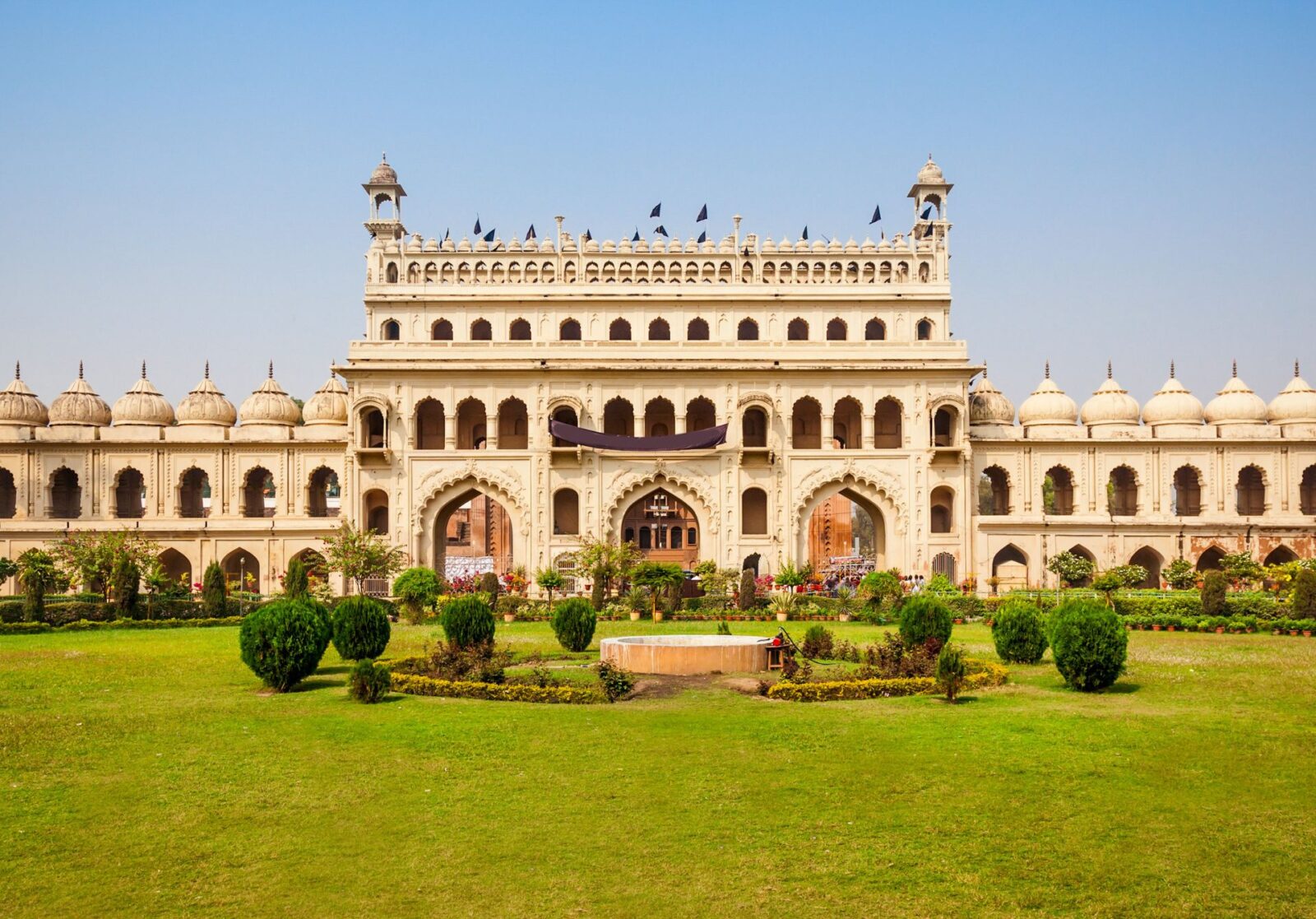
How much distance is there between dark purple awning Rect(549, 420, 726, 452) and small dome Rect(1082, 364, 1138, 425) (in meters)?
15.0

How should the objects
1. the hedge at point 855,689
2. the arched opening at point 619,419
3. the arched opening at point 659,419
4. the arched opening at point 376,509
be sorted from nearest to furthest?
the hedge at point 855,689
the arched opening at point 376,509
the arched opening at point 619,419
the arched opening at point 659,419

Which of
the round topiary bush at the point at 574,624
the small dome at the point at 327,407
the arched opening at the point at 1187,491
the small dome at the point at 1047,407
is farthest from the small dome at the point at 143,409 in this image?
the arched opening at the point at 1187,491

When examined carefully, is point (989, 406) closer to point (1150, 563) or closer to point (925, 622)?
point (1150, 563)

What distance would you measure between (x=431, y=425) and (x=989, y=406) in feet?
70.1

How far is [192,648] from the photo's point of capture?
2319cm

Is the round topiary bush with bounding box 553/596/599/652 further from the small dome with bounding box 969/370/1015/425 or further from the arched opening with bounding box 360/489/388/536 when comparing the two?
the small dome with bounding box 969/370/1015/425

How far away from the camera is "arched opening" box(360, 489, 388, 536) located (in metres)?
41.6

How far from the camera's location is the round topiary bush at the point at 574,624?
22.2m

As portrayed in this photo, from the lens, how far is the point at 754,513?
140 feet

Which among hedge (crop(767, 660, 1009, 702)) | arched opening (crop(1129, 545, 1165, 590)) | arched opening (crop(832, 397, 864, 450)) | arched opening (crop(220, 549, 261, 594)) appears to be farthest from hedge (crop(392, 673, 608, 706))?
arched opening (crop(1129, 545, 1165, 590))

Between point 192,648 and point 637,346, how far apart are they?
73.1ft

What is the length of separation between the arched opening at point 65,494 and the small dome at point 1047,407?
1416 inches

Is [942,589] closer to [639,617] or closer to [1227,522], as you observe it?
[639,617]

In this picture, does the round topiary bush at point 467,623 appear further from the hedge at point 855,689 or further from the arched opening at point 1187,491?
the arched opening at point 1187,491
